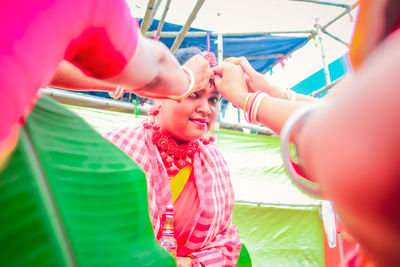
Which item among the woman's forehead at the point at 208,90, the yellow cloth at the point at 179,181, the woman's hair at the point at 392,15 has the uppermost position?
the woman's hair at the point at 392,15

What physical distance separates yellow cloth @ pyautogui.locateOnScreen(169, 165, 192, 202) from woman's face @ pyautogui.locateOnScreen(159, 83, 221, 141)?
0.49ft

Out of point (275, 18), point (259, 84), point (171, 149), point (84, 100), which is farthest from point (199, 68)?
point (275, 18)

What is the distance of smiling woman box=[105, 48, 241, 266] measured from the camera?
114 centimetres

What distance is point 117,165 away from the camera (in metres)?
0.53

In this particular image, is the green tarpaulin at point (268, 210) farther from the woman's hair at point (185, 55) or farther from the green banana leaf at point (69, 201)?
the green banana leaf at point (69, 201)

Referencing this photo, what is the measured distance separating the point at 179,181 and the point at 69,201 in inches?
32.6

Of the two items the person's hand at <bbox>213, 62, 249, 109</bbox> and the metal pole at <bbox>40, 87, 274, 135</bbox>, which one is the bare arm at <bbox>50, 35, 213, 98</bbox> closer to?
the person's hand at <bbox>213, 62, 249, 109</bbox>

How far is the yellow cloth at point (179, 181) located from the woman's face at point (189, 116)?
149 mm

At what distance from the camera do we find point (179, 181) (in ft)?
4.11

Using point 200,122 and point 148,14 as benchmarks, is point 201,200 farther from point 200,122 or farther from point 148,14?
point 148,14

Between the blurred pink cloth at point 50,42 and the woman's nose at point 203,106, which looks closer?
the blurred pink cloth at point 50,42

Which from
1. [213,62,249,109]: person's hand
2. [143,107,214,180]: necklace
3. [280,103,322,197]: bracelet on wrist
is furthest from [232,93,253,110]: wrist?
[143,107,214,180]: necklace

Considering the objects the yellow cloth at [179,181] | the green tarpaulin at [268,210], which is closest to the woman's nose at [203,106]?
the yellow cloth at [179,181]

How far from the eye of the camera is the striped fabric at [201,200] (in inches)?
44.6
